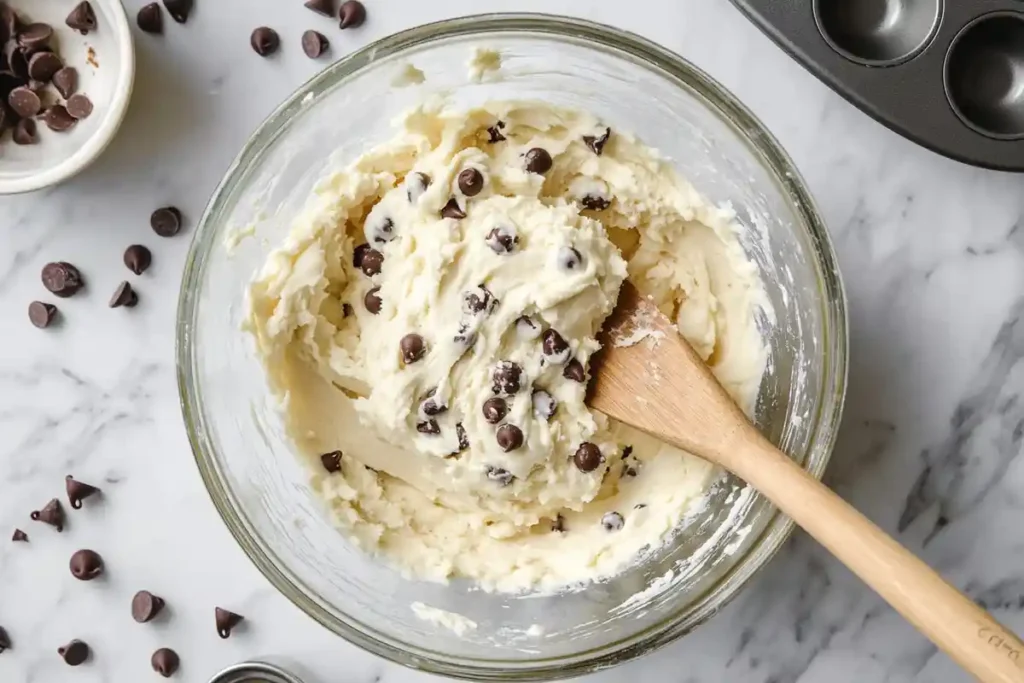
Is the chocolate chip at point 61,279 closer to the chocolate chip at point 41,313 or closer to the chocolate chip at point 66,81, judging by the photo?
the chocolate chip at point 41,313

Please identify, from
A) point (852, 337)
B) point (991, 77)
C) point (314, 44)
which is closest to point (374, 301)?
point (314, 44)

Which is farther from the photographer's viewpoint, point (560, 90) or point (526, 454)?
point (560, 90)

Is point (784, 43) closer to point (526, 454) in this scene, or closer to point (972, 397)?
point (972, 397)

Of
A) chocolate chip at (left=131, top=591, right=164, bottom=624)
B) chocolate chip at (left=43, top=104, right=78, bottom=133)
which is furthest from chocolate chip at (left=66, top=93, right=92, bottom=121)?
chocolate chip at (left=131, top=591, right=164, bottom=624)

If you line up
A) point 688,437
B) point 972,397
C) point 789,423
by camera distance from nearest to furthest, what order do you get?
point 688,437 → point 789,423 → point 972,397

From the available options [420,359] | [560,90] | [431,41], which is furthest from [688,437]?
[431,41]

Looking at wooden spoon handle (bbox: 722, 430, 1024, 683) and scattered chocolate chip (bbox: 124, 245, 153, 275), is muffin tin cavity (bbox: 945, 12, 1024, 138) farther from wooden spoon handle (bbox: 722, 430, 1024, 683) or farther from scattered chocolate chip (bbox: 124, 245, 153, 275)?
scattered chocolate chip (bbox: 124, 245, 153, 275)
